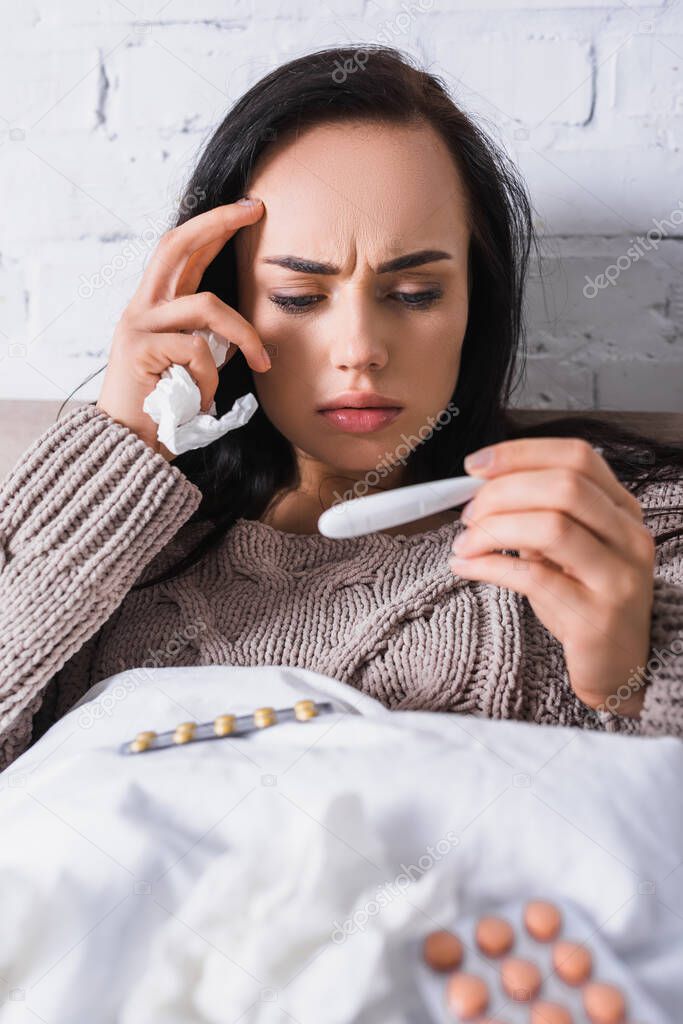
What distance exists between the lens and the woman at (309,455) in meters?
0.78

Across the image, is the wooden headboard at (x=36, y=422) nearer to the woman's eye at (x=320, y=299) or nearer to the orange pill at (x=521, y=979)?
the woman's eye at (x=320, y=299)

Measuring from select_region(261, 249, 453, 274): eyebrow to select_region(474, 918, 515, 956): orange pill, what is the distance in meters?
0.51

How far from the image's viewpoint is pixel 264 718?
663mm

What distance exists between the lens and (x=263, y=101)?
88 cm

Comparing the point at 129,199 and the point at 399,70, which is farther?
the point at 129,199

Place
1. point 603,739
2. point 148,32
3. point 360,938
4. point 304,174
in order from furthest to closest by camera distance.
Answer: point 148,32 → point 304,174 → point 603,739 → point 360,938

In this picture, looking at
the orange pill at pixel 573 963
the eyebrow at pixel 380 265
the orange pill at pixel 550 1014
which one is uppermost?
the eyebrow at pixel 380 265

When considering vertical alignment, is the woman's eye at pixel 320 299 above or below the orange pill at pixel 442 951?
above

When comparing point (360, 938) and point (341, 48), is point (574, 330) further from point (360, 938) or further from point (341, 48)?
point (360, 938)

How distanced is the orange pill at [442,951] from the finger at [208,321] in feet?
1.59

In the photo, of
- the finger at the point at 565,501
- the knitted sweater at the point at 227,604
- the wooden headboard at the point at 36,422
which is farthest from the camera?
the wooden headboard at the point at 36,422

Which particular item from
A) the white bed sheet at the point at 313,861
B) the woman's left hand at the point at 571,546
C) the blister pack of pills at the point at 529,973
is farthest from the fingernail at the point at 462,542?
the blister pack of pills at the point at 529,973

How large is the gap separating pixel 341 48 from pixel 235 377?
1.11 ft

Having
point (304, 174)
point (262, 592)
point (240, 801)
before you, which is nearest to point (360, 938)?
point (240, 801)
